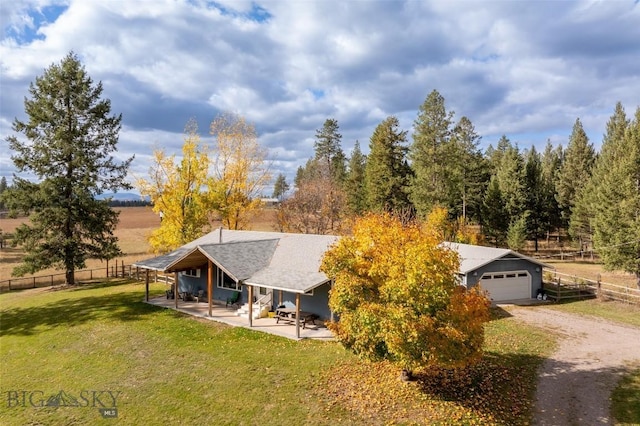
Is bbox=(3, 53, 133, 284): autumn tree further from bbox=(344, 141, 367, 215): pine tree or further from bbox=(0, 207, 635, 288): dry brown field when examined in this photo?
bbox=(344, 141, 367, 215): pine tree

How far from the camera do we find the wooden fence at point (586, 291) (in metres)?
24.7

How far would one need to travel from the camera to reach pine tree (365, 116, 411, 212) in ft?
153

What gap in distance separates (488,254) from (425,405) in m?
15.3

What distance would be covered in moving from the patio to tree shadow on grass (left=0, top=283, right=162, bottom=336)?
1.60 m

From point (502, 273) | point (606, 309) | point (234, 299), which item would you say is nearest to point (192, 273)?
point (234, 299)

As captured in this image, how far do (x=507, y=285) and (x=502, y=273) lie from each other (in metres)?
0.98

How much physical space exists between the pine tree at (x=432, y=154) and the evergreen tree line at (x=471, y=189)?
0.10m

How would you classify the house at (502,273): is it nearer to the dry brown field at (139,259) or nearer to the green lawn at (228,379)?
the green lawn at (228,379)

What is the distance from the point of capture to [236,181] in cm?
3566

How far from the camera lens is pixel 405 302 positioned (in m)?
11.2

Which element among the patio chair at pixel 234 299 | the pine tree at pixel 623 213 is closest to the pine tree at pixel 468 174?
the pine tree at pixel 623 213

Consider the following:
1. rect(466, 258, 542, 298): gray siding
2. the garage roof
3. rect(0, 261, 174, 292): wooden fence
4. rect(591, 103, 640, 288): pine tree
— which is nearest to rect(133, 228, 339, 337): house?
rect(0, 261, 174, 292): wooden fence

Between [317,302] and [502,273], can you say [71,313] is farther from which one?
[502,273]

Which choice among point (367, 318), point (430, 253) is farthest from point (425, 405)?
point (430, 253)
